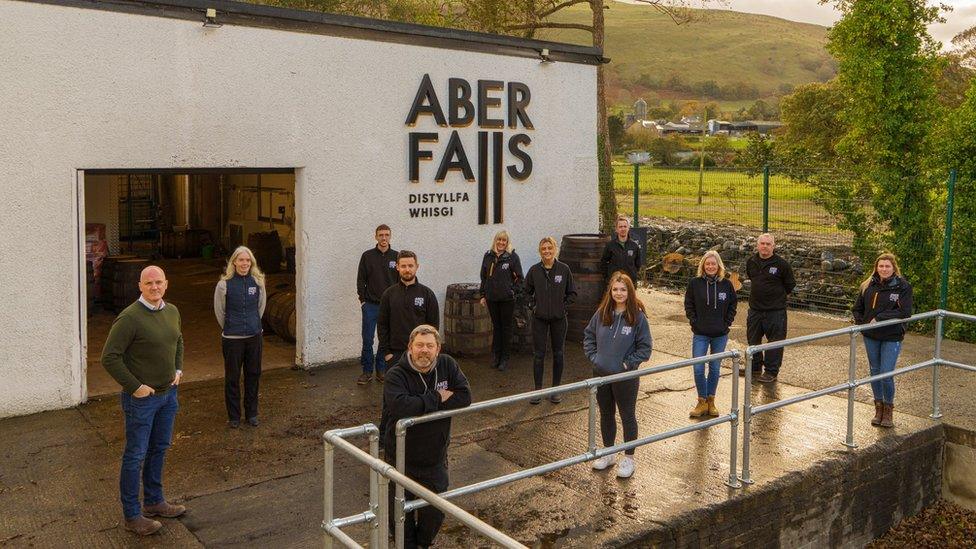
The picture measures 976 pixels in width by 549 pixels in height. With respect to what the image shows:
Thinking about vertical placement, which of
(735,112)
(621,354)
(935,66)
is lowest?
(621,354)

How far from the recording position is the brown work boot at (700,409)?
8828 mm

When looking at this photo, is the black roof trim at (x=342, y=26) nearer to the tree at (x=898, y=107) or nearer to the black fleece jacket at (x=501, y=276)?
the black fleece jacket at (x=501, y=276)

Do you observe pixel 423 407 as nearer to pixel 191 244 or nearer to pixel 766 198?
pixel 766 198

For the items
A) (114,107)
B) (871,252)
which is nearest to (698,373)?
(114,107)

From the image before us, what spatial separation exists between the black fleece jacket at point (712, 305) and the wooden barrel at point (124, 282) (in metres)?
8.26

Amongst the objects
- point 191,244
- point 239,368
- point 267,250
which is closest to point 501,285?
point 239,368

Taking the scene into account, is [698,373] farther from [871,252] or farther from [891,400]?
[871,252]

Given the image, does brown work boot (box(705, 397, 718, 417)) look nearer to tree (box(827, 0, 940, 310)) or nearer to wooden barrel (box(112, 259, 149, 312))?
tree (box(827, 0, 940, 310))

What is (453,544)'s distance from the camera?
5883mm

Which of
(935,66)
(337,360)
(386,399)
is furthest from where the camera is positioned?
(935,66)

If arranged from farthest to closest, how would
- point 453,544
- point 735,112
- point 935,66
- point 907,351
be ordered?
point 735,112
point 935,66
point 907,351
point 453,544

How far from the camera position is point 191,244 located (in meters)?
19.0

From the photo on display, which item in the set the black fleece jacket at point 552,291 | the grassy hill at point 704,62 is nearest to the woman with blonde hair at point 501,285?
the black fleece jacket at point 552,291

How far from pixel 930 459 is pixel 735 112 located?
449 feet
